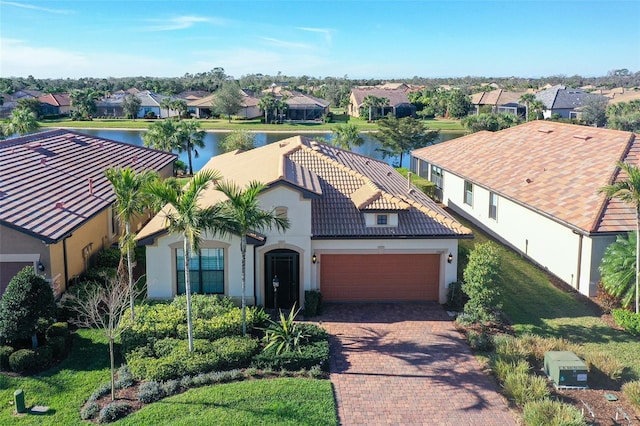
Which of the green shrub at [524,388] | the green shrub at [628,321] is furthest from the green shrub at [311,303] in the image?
the green shrub at [628,321]

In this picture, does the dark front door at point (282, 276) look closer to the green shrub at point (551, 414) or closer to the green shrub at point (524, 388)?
the green shrub at point (524, 388)

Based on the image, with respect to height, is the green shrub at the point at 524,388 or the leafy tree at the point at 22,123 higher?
the leafy tree at the point at 22,123

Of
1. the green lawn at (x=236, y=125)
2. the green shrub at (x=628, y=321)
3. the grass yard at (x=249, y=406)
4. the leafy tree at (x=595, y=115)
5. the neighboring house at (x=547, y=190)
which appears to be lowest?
the grass yard at (x=249, y=406)

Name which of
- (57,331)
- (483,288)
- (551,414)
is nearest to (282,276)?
(483,288)

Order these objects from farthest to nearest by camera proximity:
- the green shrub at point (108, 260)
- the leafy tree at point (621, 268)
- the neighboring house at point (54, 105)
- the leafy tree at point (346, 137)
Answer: the neighboring house at point (54, 105), the leafy tree at point (346, 137), the green shrub at point (108, 260), the leafy tree at point (621, 268)

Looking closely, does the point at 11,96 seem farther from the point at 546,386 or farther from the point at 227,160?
the point at 546,386

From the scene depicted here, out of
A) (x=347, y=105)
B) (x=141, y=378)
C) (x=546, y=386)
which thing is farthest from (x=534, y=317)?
(x=347, y=105)

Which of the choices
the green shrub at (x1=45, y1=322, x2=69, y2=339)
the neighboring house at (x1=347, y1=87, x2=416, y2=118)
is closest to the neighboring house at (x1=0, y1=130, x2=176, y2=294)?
the green shrub at (x1=45, y1=322, x2=69, y2=339)

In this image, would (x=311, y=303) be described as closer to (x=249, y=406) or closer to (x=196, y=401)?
(x=249, y=406)
